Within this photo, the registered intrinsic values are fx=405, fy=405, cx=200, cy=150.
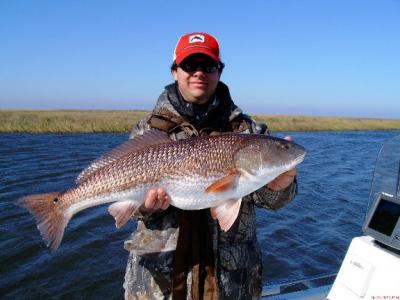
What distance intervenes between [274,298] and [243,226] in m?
1.92

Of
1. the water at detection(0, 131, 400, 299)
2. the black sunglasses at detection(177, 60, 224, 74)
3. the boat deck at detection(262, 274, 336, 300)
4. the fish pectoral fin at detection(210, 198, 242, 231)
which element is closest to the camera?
the fish pectoral fin at detection(210, 198, 242, 231)

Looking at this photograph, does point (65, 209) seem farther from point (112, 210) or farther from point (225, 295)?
point (225, 295)

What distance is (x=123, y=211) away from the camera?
11.5 feet

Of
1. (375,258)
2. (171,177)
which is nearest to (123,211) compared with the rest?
(171,177)

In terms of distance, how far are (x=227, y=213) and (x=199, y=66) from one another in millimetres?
1287

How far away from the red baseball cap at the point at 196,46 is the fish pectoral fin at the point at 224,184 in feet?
3.48

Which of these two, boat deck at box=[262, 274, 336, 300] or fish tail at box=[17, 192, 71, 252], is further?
boat deck at box=[262, 274, 336, 300]

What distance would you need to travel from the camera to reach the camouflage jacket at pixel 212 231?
3.54m

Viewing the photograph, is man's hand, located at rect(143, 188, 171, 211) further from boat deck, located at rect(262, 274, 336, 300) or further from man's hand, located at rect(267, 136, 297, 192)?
boat deck, located at rect(262, 274, 336, 300)

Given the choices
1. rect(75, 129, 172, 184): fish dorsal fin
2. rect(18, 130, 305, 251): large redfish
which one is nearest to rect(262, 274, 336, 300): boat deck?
rect(18, 130, 305, 251): large redfish

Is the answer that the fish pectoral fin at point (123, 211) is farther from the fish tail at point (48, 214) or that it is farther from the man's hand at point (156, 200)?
the fish tail at point (48, 214)

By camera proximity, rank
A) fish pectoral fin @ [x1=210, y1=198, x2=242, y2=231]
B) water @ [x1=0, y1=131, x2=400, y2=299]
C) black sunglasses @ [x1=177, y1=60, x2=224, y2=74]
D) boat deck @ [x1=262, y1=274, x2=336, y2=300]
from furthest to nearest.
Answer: water @ [x1=0, y1=131, x2=400, y2=299] → boat deck @ [x1=262, y1=274, x2=336, y2=300] → black sunglasses @ [x1=177, y1=60, x2=224, y2=74] → fish pectoral fin @ [x1=210, y1=198, x2=242, y2=231]

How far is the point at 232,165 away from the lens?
3469 mm

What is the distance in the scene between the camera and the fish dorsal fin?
3494mm
